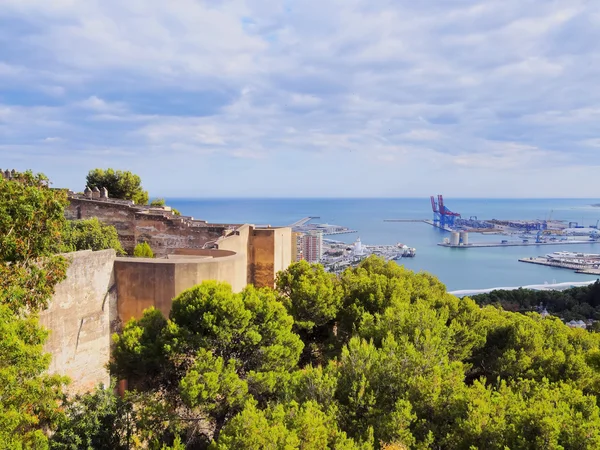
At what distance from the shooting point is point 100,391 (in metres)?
7.93

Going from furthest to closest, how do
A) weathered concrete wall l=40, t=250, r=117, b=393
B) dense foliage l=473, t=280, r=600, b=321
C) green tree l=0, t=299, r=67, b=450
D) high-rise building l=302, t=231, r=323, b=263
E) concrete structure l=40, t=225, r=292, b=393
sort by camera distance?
high-rise building l=302, t=231, r=323, b=263
dense foliage l=473, t=280, r=600, b=321
concrete structure l=40, t=225, r=292, b=393
weathered concrete wall l=40, t=250, r=117, b=393
green tree l=0, t=299, r=67, b=450

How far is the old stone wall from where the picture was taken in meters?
18.4

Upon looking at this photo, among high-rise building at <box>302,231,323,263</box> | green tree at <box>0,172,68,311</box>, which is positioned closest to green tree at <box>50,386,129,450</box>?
green tree at <box>0,172,68,311</box>

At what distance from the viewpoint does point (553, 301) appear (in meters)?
35.6

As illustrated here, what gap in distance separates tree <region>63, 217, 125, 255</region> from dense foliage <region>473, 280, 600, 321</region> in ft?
89.6

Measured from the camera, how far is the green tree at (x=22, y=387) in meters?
6.30

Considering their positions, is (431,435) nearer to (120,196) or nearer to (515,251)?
(120,196)

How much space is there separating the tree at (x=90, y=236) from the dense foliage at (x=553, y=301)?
27.3 m

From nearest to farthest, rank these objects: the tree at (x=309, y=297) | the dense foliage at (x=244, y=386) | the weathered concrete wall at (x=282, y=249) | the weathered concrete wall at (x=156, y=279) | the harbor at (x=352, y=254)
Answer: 1. the dense foliage at (x=244, y=386)
2. the weathered concrete wall at (x=156, y=279)
3. the tree at (x=309, y=297)
4. the weathered concrete wall at (x=282, y=249)
5. the harbor at (x=352, y=254)

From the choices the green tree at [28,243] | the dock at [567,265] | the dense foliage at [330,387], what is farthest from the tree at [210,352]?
the dock at [567,265]

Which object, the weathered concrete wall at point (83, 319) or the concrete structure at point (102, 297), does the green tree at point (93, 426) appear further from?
the concrete structure at point (102, 297)

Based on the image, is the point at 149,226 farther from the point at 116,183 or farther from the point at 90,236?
the point at 116,183

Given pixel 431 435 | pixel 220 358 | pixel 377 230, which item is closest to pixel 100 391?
pixel 220 358

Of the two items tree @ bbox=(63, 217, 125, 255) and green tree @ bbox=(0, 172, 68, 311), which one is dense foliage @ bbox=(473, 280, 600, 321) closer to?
tree @ bbox=(63, 217, 125, 255)
